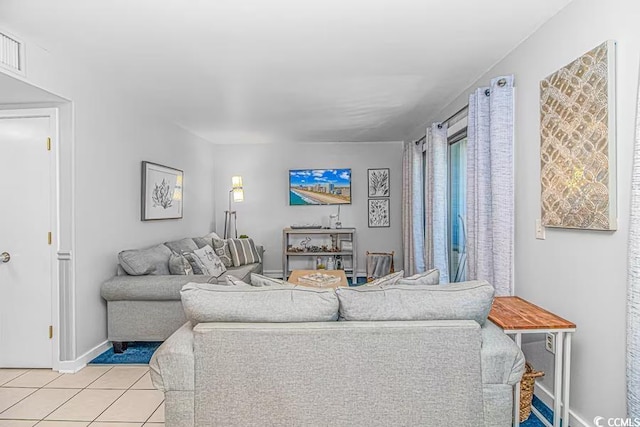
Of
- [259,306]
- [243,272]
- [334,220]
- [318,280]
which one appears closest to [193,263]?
[243,272]

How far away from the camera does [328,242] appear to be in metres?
6.80

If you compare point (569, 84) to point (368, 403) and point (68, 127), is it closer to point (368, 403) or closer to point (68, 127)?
point (368, 403)

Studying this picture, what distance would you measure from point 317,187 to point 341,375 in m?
5.18

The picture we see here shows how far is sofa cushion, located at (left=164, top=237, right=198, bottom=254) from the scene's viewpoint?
15.0 feet

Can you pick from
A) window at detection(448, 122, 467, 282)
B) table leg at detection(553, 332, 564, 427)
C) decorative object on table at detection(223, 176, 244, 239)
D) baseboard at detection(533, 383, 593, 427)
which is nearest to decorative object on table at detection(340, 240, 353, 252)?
decorative object on table at detection(223, 176, 244, 239)

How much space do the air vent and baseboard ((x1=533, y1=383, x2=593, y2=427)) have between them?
3910mm

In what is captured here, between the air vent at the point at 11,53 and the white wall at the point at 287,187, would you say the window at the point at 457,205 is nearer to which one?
the white wall at the point at 287,187

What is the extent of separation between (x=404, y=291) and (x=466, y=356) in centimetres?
38

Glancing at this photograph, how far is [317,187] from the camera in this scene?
6805 millimetres

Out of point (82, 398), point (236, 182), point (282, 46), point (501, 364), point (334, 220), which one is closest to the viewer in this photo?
point (501, 364)

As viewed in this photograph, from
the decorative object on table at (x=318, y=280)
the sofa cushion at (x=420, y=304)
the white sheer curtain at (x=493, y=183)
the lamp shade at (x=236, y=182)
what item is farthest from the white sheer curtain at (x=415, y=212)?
the sofa cushion at (x=420, y=304)

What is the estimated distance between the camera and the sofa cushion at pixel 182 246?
4.57m

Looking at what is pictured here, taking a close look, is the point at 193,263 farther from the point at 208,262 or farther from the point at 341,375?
the point at 341,375

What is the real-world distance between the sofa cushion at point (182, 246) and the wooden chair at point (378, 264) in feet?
9.04
